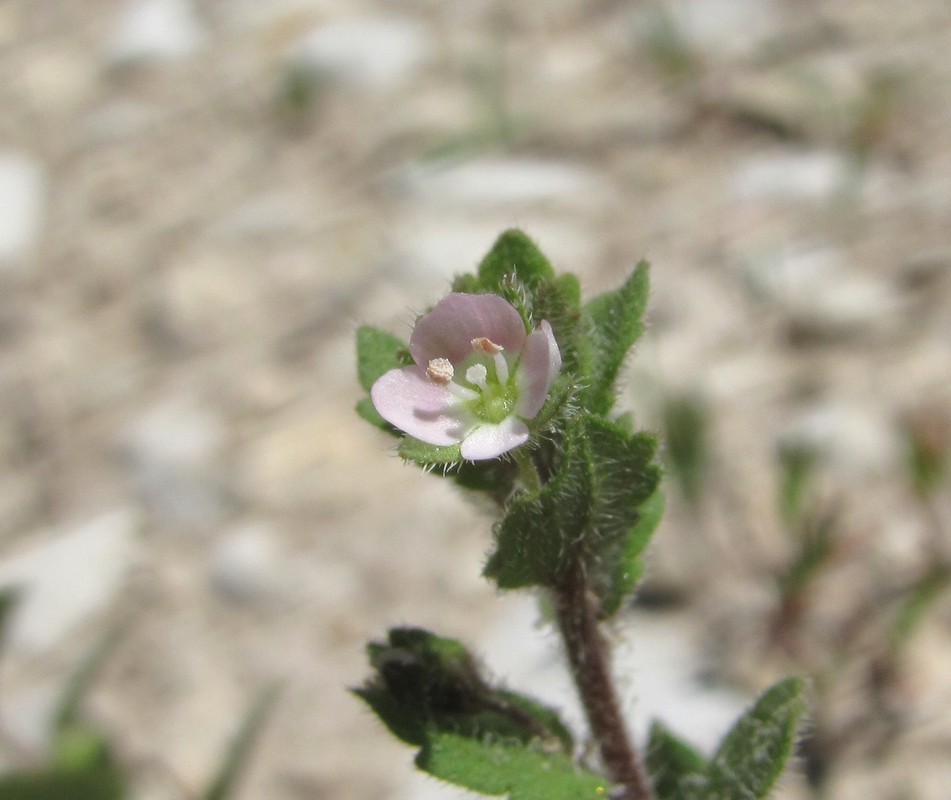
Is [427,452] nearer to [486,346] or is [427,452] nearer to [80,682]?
[486,346]

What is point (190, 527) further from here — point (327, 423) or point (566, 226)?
point (566, 226)

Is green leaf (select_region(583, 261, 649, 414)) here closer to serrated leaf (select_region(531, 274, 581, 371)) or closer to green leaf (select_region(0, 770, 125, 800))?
serrated leaf (select_region(531, 274, 581, 371))

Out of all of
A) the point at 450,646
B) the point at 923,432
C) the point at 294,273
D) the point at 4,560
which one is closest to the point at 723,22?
the point at 294,273

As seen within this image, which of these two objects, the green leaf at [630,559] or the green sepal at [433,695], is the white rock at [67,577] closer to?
the green sepal at [433,695]

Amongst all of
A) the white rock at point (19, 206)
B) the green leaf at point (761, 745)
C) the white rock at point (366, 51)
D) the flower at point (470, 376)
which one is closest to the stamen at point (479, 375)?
the flower at point (470, 376)

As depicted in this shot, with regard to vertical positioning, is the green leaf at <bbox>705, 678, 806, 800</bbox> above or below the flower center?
below

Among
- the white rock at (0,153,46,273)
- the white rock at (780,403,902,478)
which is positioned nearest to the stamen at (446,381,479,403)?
the white rock at (780,403,902,478)

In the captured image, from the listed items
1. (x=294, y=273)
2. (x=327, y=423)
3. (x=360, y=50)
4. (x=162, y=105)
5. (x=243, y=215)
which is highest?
(x=360, y=50)
